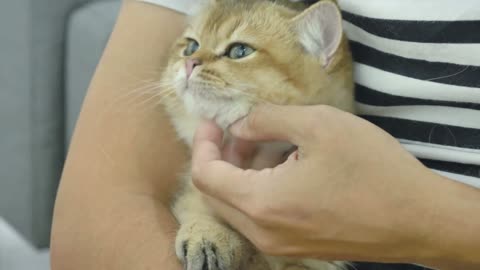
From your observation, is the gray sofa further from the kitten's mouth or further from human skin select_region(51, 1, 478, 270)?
the kitten's mouth

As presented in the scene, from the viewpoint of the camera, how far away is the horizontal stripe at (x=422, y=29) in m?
0.73

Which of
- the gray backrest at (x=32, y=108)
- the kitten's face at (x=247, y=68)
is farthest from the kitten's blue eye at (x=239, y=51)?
the gray backrest at (x=32, y=108)

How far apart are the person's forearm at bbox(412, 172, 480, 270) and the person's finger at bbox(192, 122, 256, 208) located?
171 mm

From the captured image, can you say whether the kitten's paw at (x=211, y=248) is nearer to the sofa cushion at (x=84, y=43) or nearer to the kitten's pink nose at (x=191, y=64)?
the kitten's pink nose at (x=191, y=64)

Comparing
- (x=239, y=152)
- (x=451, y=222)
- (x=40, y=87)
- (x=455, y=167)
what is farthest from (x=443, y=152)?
(x=40, y=87)

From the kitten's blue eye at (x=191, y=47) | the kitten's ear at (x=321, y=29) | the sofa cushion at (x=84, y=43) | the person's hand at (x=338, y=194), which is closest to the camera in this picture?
the person's hand at (x=338, y=194)

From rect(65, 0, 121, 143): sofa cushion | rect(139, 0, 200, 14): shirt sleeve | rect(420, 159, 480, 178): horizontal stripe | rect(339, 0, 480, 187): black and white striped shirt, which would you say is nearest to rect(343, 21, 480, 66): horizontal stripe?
rect(339, 0, 480, 187): black and white striped shirt

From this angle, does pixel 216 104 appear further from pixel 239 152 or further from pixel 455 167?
pixel 455 167

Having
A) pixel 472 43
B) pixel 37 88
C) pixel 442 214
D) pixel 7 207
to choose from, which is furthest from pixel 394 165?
pixel 7 207

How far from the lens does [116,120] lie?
3.01 feet

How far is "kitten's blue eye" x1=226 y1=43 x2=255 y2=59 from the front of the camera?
0.81 meters

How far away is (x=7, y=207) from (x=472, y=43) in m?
1.17

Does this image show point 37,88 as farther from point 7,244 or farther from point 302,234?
point 302,234

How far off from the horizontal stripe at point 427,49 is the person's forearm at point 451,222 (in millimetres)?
148
